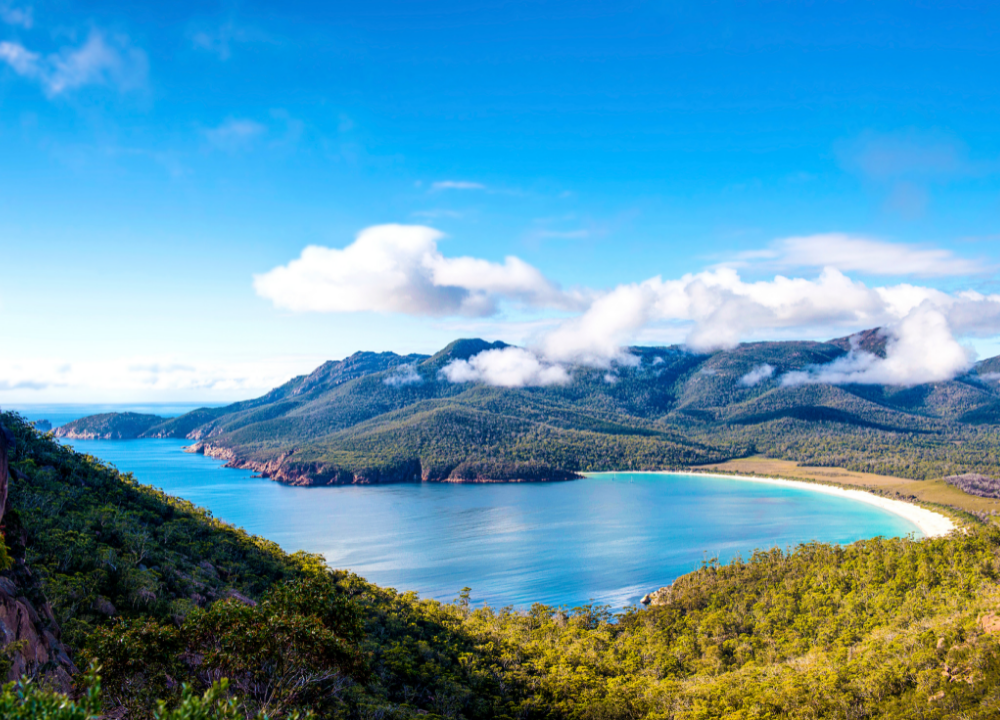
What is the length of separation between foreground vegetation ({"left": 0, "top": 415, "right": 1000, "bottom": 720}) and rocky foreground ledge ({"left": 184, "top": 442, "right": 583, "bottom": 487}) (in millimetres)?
114055

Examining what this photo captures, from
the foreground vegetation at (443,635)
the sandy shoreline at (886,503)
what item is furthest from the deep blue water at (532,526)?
the foreground vegetation at (443,635)

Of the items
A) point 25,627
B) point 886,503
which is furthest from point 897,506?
point 25,627

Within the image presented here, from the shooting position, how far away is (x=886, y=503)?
139 metres

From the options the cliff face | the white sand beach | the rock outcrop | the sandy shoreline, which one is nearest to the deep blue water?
the rock outcrop

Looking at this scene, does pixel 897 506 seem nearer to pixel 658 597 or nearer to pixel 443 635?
pixel 658 597

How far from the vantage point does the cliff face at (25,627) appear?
602 inches

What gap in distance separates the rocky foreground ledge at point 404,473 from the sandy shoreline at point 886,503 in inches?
942

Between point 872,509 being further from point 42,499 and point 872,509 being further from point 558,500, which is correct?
point 42,499

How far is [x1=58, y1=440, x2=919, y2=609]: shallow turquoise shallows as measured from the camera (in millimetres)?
76188

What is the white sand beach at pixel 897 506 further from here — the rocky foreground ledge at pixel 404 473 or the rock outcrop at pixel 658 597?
the rocky foreground ledge at pixel 404 473

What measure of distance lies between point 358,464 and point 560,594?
391ft

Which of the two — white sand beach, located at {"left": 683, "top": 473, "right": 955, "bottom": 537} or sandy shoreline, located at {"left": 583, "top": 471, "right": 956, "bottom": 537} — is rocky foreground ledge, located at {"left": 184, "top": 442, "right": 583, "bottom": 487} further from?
white sand beach, located at {"left": 683, "top": 473, "right": 955, "bottom": 537}

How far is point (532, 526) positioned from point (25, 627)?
322ft

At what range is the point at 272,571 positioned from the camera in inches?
1753
